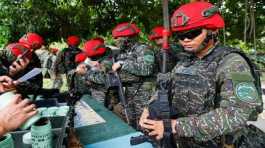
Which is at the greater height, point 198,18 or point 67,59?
point 198,18

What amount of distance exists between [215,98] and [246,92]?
271 millimetres

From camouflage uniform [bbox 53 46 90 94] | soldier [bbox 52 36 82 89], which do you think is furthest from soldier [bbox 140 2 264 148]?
soldier [bbox 52 36 82 89]

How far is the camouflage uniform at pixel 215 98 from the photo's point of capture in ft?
7.36

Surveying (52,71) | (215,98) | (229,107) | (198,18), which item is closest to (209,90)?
(215,98)

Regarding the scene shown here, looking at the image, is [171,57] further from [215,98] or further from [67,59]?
[67,59]

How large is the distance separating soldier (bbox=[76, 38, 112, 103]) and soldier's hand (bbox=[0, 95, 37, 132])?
12.1ft

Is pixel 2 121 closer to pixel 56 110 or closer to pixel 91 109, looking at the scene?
pixel 56 110

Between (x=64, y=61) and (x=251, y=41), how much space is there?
20.7 feet

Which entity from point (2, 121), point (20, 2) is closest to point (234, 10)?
point (20, 2)

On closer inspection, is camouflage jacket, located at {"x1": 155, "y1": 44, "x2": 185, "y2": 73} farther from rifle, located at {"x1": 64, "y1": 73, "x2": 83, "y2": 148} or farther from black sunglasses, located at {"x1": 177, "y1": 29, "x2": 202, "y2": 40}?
black sunglasses, located at {"x1": 177, "y1": 29, "x2": 202, "y2": 40}

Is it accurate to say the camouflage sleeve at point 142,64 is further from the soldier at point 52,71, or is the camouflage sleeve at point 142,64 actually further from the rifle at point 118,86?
the soldier at point 52,71

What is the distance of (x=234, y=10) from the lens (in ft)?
39.7

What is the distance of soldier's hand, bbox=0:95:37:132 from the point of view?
182cm

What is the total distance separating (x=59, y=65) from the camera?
357 inches
